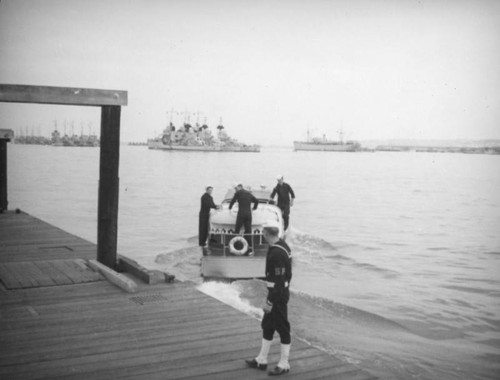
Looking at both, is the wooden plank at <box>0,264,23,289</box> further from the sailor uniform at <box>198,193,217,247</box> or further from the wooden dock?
the sailor uniform at <box>198,193,217,247</box>

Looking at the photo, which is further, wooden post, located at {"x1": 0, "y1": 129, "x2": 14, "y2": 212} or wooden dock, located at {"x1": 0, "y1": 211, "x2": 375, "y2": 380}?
wooden post, located at {"x1": 0, "y1": 129, "x2": 14, "y2": 212}

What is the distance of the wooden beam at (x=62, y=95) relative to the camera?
30.0 feet

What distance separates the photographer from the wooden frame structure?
366 inches

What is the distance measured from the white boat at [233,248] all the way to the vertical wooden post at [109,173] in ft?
14.9

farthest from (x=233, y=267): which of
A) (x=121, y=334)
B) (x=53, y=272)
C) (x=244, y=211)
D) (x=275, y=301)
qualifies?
(x=275, y=301)

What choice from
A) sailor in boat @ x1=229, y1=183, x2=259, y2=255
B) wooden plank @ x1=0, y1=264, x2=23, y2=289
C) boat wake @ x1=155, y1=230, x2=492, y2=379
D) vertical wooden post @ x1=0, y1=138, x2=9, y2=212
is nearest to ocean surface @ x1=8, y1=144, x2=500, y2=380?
boat wake @ x1=155, y1=230, x2=492, y2=379

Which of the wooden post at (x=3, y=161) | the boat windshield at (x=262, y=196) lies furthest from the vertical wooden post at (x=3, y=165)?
the boat windshield at (x=262, y=196)

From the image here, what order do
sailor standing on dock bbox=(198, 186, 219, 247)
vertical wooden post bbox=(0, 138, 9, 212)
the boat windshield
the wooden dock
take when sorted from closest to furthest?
the wooden dock
sailor standing on dock bbox=(198, 186, 219, 247)
the boat windshield
vertical wooden post bbox=(0, 138, 9, 212)

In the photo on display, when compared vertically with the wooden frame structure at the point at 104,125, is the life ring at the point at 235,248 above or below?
below

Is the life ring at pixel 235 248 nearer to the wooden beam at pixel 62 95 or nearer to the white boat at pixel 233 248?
the white boat at pixel 233 248

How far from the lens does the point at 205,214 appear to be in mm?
15602

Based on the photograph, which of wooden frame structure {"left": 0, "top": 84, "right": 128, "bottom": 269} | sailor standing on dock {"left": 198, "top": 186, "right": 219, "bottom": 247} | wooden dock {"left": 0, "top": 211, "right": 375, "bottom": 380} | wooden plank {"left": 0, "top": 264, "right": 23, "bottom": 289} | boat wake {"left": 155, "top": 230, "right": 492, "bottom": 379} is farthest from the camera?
sailor standing on dock {"left": 198, "top": 186, "right": 219, "bottom": 247}

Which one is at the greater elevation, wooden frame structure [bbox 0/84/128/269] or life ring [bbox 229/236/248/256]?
wooden frame structure [bbox 0/84/128/269]

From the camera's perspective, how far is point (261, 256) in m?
14.7
